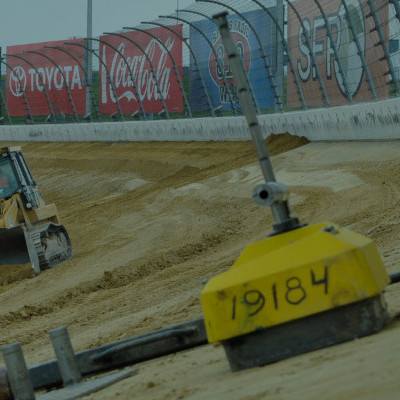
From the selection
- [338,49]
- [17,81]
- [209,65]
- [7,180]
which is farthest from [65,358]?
[17,81]

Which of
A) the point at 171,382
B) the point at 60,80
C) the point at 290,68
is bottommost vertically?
the point at 171,382

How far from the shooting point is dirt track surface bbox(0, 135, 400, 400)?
18.1 ft

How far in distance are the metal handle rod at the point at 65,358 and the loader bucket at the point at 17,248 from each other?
982 cm

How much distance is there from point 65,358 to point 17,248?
33.4ft

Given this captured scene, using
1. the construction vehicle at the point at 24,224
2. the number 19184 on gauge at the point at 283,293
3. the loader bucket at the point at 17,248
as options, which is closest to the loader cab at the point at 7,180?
the construction vehicle at the point at 24,224

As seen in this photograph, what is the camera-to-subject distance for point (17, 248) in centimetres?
1692

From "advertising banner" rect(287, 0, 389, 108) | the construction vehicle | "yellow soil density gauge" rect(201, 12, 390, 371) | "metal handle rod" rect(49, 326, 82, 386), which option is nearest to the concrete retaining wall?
"advertising banner" rect(287, 0, 389, 108)

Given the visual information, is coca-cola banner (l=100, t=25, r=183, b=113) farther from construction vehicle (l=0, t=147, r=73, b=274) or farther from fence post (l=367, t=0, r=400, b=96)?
construction vehicle (l=0, t=147, r=73, b=274)

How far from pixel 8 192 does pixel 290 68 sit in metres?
9.00

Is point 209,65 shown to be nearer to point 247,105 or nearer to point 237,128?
point 237,128

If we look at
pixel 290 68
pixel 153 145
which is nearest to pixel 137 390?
pixel 290 68

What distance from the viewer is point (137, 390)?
6344mm

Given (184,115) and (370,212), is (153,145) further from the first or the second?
(370,212)

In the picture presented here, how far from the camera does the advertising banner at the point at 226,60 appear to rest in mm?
26469
